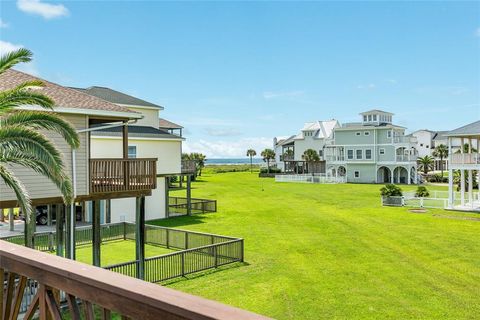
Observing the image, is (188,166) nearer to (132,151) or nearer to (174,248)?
(132,151)

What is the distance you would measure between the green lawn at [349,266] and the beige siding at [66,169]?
15.0 ft

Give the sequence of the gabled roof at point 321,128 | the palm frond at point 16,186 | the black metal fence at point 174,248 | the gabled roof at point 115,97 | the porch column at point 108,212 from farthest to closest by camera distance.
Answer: the gabled roof at point 321,128 < the gabled roof at point 115,97 < the porch column at point 108,212 < the black metal fence at point 174,248 < the palm frond at point 16,186

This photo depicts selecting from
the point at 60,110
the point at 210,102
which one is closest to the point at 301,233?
the point at 60,110

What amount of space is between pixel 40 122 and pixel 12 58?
150 cm

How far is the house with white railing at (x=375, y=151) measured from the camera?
55.3 m

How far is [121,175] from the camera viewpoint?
43.5 feet

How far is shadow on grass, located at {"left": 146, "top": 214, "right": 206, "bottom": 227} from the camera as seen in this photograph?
24.5 meters

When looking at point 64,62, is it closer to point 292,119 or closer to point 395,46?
point 395,46

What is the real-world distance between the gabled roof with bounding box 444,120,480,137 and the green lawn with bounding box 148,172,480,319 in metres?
5.86

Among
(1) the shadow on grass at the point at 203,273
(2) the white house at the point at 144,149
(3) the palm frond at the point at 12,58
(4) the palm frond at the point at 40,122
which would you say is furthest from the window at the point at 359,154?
(3) the palm frond at the point at 12,58

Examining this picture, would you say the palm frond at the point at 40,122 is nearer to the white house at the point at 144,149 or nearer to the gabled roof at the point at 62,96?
the gabled roof at the point at 62,96

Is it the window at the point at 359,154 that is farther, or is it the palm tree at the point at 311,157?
the palm tree at the point at 311,157

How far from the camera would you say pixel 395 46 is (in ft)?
85.0

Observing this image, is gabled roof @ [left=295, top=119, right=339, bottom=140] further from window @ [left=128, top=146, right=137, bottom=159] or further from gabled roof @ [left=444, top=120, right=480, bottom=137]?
window @ [left=128, top=146, right=137, bottom=159]
